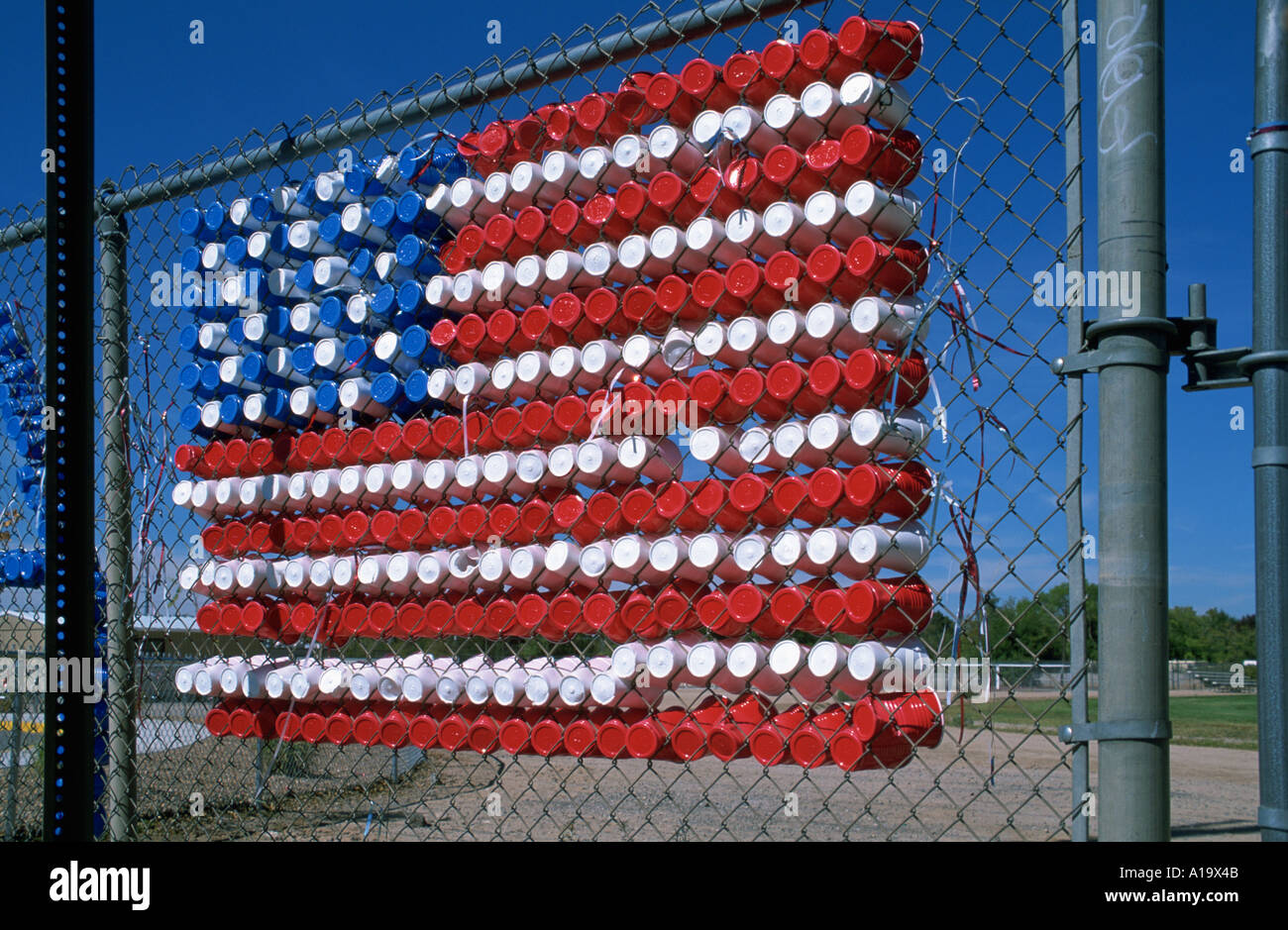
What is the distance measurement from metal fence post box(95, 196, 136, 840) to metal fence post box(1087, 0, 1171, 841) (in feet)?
13.3

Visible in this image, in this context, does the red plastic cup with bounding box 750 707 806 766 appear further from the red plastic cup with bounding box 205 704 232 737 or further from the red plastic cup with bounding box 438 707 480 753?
the red plastic cup with bounding box 205 704 232 737

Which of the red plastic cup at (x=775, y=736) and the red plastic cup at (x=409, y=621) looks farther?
the red plastic cup at (x=409, y=621)

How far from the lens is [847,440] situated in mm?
2920

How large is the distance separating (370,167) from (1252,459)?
3324mm

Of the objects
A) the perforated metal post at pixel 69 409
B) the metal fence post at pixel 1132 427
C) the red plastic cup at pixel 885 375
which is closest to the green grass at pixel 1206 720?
the red plastic cup at pixel 885 375

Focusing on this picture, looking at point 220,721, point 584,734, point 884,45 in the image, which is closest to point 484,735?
point 584,734

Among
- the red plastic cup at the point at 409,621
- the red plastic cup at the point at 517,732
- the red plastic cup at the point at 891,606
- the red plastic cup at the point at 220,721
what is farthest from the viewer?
the red plastic cup at the point at 220,721

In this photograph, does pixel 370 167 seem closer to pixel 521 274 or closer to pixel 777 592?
pixel 521 274

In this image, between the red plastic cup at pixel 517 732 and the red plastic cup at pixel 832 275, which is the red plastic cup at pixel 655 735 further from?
the red plastic cup at pixel 832 275

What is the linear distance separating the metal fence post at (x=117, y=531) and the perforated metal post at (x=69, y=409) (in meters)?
2.17

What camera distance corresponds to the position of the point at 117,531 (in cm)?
468

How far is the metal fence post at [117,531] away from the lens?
4547 millimetres

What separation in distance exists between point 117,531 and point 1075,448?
404cm

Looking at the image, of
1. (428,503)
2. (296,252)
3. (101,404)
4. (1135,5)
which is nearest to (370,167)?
(296,252)
